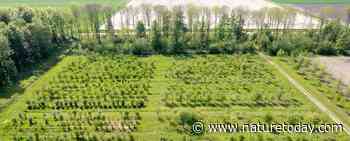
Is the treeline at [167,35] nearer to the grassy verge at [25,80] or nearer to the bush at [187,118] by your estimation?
the grassy verge at [25,80]

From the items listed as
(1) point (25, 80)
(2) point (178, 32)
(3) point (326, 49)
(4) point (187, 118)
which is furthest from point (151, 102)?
(3) point (326, 49)

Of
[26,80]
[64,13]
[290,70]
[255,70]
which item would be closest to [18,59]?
[26,80]

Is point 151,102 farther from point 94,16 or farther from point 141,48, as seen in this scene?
point 94,16

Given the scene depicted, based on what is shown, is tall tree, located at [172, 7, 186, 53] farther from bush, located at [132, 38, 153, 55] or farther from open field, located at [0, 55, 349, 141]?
open field, located at [0, 55, 349, 141]

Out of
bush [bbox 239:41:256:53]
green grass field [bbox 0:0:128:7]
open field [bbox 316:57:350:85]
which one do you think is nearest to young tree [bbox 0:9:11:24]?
green grass field [bbox 0:0:128:7]

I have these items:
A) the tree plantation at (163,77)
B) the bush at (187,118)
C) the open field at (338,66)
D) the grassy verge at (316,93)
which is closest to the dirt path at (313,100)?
the tree plantation at (163,77)

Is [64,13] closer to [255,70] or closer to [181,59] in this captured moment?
[181,59]
